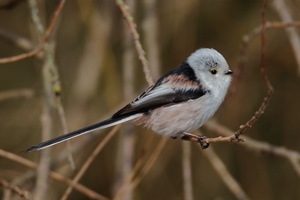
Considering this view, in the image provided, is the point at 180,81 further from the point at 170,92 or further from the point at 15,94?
the point at 15,94

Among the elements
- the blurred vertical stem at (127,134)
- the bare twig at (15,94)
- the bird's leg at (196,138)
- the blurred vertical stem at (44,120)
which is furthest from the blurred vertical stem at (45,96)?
the bird's leg at (196,138)

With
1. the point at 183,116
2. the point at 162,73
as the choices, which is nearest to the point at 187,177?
the point at 183,116

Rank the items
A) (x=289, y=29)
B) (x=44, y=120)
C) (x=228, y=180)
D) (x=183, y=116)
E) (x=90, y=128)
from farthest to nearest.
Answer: (x=289, y=29)
(x=228, y=180)
(x=44, y=120)
(x=183, y=116)
(x=90, y=128)

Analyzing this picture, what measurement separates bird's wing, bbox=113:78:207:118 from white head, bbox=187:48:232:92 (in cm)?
7

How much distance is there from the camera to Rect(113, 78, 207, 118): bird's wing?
3.36 m

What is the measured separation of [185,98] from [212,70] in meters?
0.24

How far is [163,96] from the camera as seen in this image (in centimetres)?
341

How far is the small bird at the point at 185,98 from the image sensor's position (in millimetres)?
3359

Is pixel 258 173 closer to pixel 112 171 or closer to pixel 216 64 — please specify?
pixel 112 171

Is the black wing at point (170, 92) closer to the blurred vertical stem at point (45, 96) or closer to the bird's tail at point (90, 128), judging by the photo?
the bird's tail at point (90, 128)

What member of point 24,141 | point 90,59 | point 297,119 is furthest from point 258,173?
point 24,141

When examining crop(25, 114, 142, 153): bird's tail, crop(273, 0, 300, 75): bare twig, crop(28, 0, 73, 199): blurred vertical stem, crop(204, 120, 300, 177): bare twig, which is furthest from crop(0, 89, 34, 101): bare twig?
crop(273, 0, 300, 75): bare twig

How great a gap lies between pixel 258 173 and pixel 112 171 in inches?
51.0

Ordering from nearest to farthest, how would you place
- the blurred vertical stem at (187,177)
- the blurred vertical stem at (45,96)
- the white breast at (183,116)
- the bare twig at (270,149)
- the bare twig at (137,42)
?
the bare twig at (137,42) → the blurred vertical stem at (45,96) → the white breast at (183,116) → the bare twig at (270,149) → the blurred vertical stem at (187,177)
